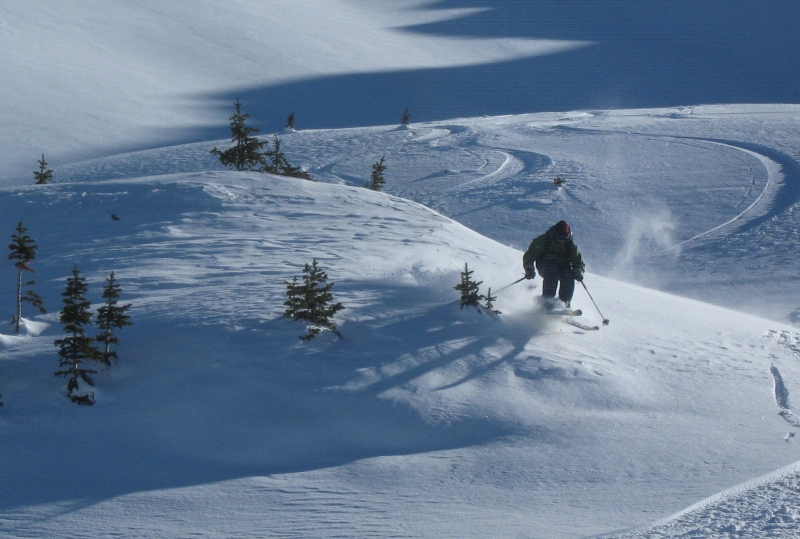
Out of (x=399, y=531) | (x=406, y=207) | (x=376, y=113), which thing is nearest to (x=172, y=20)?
(x=376, y=113)

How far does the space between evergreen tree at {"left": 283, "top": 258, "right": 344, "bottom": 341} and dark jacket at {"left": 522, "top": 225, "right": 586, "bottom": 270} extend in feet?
6.91

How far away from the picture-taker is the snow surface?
169 inches

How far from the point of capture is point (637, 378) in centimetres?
596

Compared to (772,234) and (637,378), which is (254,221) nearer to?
(637,378)

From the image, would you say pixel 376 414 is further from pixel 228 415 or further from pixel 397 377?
pixel 228 415

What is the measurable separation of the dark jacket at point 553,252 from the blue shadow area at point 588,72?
1953cm

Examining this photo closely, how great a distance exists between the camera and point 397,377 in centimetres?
556

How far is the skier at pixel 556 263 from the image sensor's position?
7176 mm

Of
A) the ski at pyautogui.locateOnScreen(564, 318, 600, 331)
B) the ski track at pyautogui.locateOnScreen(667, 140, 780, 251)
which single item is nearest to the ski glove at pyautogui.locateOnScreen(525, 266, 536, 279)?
the ski at pyautogui.locateOnScreen(564, 318, 600, 331)

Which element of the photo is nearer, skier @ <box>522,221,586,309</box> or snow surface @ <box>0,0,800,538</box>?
snow surface @ <box>0,0,800,538</box>

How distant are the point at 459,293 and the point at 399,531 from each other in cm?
327

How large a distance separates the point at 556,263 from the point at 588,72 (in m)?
38.3

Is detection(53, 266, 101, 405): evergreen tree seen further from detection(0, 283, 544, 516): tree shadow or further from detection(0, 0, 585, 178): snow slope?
detection(0, 0, 585, 178): snow slope

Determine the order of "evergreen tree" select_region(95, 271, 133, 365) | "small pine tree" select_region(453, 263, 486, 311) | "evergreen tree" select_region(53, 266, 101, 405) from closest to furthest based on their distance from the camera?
"evergreen tree" select_region(53, 266, 101, 405)
"evergreen tree" select_region(95, 271, 133, 365)
"small pine tree" select_region(453, 263, 486, 311)
